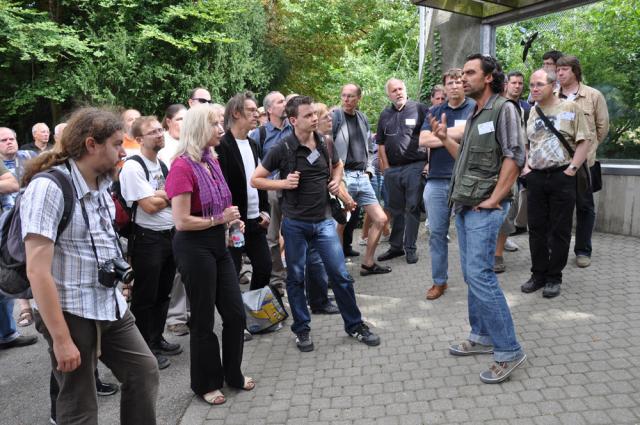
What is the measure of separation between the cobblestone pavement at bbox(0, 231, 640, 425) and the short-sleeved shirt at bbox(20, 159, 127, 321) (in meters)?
1.39

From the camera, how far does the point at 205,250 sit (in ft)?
11.6

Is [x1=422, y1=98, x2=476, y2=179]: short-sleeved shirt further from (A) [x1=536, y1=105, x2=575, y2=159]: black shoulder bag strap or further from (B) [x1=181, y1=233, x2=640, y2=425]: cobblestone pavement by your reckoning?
(B) [x1=181, y1=233, x2=640, y2=425]: cobblestone pavement

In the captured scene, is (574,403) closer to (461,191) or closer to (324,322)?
(461,191)

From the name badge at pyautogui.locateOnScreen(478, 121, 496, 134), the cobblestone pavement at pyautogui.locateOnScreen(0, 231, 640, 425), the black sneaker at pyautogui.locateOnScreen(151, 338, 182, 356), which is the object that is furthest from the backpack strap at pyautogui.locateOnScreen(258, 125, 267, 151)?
the name badge at pyautogui.locateOnScreen(478, 121, 496, 134)

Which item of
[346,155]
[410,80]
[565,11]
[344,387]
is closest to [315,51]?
[410,80]

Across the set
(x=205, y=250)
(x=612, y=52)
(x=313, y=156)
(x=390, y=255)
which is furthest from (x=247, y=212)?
(x=612, y=52)

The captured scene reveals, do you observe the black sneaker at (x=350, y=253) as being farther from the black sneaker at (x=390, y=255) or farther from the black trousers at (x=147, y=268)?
the black trousers at (x=147, y=268)

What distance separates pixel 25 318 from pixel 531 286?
5.32m

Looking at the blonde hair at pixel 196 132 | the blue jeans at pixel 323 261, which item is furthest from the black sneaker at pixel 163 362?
the blonde hair at pixel 196 132

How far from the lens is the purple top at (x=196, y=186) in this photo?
11.1 ft

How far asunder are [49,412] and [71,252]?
6.66 ft

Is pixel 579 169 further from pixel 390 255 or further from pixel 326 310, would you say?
pixel 326 310

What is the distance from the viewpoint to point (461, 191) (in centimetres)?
367

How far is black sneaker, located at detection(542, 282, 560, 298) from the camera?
16.7ft
